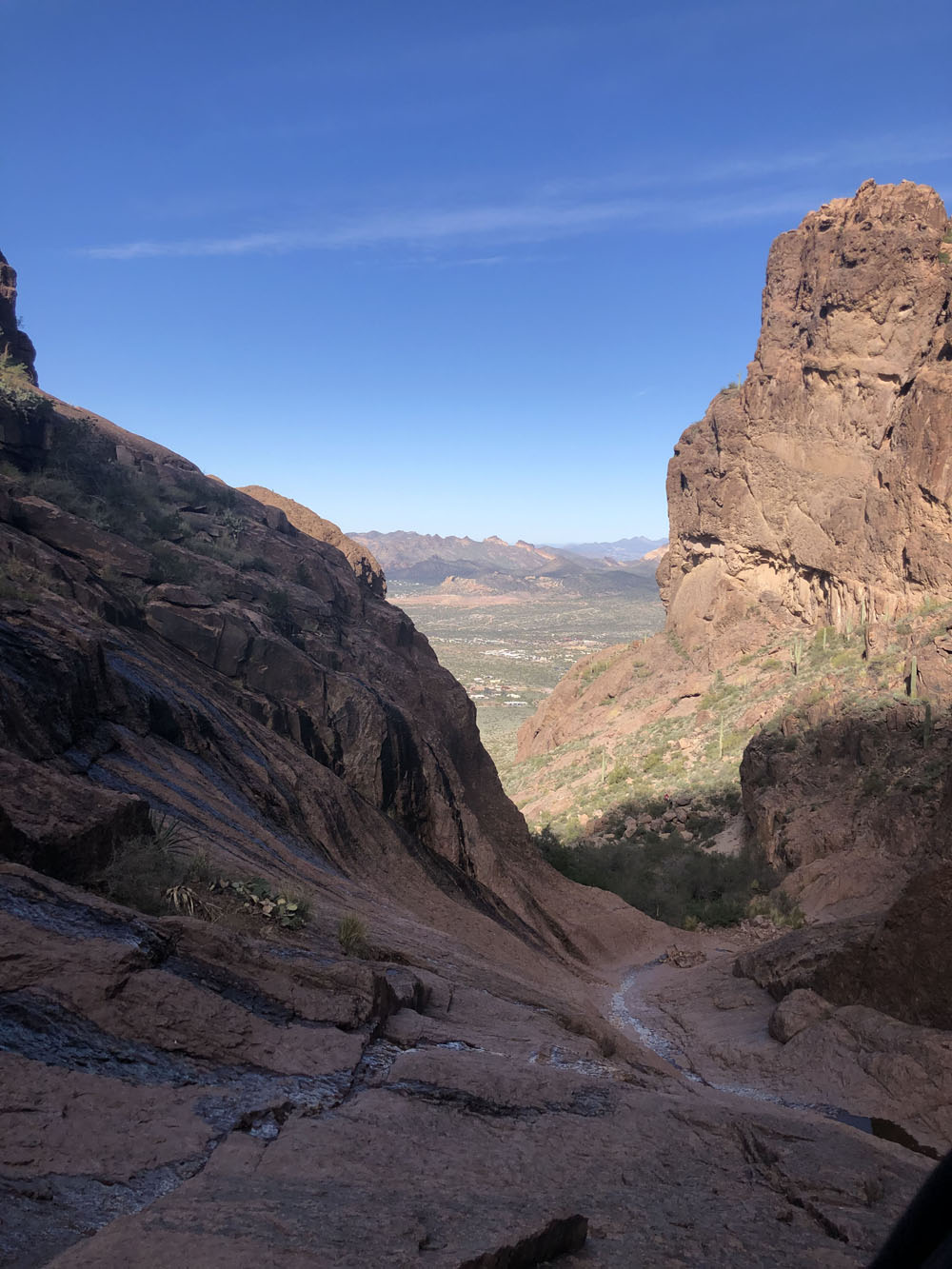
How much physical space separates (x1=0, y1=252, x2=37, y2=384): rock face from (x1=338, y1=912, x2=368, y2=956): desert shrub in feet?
85.0

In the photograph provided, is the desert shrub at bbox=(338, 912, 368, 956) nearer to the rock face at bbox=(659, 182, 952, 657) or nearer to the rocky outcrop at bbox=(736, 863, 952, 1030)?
the rocky outcrop at bbox=(736, 863, 952, 1030)

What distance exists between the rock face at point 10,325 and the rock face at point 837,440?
37.8 meters

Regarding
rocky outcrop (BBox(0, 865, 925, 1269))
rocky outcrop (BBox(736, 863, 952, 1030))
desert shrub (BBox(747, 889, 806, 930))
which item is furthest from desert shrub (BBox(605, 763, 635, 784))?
rocky outcrop (BBox(0, 865, 925, 1269))

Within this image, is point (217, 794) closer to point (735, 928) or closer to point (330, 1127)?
point (330, 1127)

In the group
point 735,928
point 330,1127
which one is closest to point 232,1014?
point 330,1127

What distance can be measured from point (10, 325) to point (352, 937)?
28.3 m

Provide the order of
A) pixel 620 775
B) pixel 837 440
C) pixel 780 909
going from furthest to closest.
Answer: pixel 837 440 → pixel 620 775 → pixel 780 909

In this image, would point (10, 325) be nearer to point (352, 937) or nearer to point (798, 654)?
point (352, 937)

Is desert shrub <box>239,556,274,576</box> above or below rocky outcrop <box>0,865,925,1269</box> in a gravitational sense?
above

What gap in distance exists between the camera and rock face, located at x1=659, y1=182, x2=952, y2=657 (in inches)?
1583

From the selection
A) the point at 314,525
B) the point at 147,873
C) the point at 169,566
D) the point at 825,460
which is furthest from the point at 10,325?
the point at 825,460

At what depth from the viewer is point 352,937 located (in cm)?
809

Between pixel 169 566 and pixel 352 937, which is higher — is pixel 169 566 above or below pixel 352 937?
above

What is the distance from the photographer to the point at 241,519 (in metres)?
27.8
